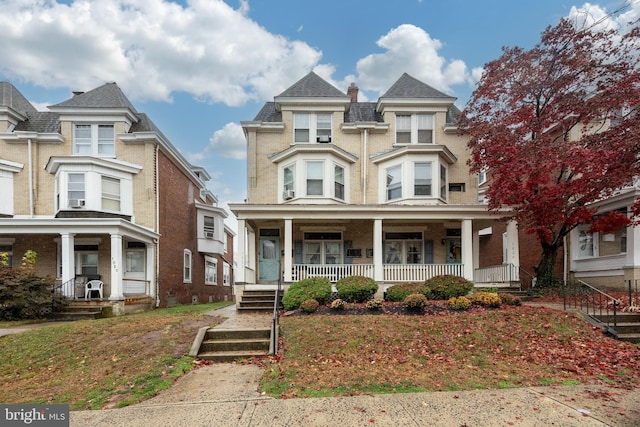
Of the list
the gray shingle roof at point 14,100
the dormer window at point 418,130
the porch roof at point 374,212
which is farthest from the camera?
the gray shingle roof at point 14,100

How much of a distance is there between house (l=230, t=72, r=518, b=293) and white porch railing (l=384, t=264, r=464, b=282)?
1.55m

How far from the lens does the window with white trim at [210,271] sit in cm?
2393

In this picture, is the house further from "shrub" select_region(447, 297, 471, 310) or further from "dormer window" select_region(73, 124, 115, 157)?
"dormer window" select_region(73, 124, 115, 157)

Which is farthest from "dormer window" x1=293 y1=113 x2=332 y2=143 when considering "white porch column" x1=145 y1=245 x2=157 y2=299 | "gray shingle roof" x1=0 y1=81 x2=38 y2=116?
"gray shingle roof" x1=0 y1=81 x2=38 y2=116

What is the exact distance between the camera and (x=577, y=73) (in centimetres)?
1259

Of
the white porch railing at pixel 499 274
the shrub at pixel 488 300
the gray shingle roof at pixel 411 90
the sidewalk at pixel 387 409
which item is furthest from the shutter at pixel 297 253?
the sidewalk at pixel 387 409

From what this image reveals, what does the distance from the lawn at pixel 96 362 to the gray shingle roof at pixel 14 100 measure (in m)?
14.5

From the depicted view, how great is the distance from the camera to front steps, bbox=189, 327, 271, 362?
7.27 metres

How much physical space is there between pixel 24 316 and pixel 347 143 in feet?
46.5

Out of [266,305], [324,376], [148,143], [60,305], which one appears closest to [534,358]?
[324,376]

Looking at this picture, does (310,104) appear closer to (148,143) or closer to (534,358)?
(148,143)

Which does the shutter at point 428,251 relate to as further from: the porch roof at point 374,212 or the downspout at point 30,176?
the downspout at point 30,176

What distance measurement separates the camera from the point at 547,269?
46.6 ft

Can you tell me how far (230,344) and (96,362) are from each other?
98.1 inches
